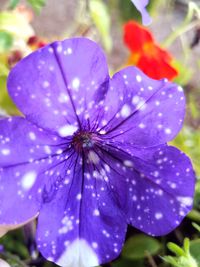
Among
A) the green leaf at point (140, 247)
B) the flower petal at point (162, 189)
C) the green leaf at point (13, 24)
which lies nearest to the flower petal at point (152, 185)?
the flower petal at point (162, 189)

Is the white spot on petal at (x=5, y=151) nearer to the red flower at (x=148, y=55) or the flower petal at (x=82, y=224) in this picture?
the flower petal at (x=82, y=224)

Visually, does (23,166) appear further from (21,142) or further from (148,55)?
(148,55)

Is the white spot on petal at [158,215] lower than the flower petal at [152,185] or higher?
lower

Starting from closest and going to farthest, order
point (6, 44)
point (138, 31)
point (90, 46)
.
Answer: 1. point (90, 46)
2. point (6, 44)
3. point (138, 31)

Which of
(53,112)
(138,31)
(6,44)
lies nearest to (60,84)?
(53,112)

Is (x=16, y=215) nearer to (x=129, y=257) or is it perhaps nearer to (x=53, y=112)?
(x=53, y=112)

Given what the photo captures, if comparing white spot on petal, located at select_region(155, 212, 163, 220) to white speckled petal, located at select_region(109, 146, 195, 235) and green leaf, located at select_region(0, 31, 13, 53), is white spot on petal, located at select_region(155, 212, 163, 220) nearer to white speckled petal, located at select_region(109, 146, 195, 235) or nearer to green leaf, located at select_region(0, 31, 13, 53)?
white speckled petal, located at select_region(109, 146, 195, 235)

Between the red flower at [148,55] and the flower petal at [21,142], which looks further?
the red flower at [148,55]
